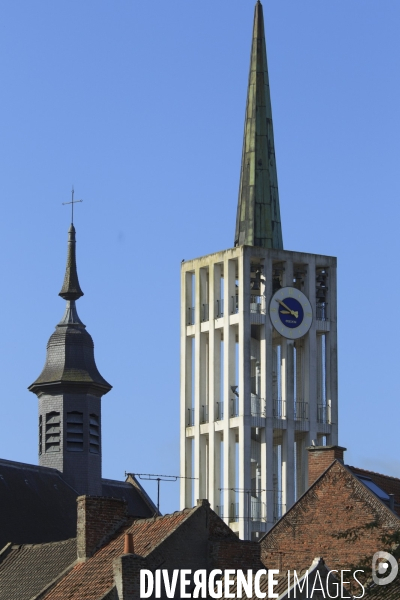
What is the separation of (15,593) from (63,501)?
2956 centimetres

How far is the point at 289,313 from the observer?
89.6 meters

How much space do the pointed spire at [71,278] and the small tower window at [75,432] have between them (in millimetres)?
6247

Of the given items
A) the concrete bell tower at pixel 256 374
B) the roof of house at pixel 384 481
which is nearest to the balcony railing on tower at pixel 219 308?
the concrete bell tower at pixel 256 374

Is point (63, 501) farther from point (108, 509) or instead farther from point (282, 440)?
point (108, 509)

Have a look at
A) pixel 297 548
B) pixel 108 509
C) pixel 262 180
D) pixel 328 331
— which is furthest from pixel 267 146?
pixel 108 509

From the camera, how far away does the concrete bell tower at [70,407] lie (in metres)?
85.6

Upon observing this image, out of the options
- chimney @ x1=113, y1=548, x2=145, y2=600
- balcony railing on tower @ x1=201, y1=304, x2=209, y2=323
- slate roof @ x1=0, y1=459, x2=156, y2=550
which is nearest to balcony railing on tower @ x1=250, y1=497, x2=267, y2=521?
slate roof @ x1=0, y1=459, x2=156, y2=550

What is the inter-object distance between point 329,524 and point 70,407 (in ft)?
117

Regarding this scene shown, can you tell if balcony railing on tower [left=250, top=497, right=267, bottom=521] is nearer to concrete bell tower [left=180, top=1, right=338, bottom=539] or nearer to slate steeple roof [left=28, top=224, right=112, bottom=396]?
concrete bell tower [left=180, top=1, right=338, bottom=539]

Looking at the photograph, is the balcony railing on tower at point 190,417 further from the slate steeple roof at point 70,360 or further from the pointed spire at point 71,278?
the pointed spire at point 71,278

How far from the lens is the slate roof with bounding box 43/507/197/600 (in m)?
42.8

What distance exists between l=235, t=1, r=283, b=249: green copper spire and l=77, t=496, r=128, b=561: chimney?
47943 mm

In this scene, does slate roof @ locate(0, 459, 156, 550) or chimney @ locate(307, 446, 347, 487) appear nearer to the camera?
chimney @ locate(307, 446, 347, 487)

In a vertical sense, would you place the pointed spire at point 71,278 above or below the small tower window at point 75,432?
above
